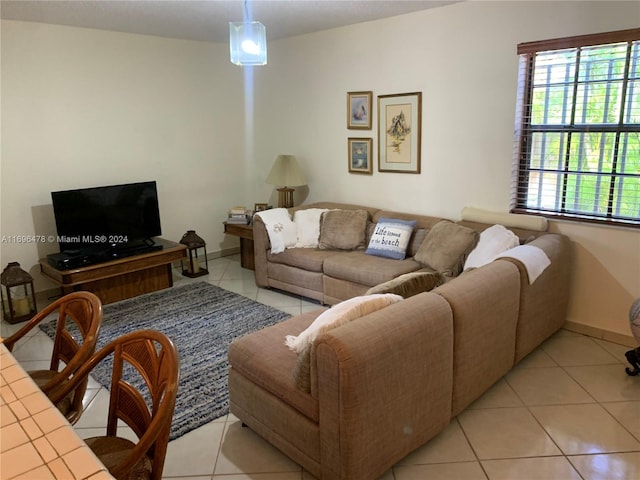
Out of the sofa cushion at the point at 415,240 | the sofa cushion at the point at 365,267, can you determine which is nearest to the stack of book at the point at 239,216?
the sofa cushion at the point at 365,267

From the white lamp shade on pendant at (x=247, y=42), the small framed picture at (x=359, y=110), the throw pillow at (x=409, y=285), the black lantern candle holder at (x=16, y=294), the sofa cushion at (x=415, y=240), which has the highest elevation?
the white lamp shade on pendant at (x=247, y=42)

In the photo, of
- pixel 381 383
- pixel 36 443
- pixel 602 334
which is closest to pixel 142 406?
pixel 36 443

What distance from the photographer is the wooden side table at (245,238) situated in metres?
5.01

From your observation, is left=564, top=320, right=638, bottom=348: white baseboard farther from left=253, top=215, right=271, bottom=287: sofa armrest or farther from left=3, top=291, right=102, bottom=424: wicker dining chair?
left=3, top=291, right=102, bottom=424: wicker dining chair

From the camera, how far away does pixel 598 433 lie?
2449 mm

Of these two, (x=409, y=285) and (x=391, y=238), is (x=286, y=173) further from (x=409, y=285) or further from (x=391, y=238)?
(x=409, y=285)

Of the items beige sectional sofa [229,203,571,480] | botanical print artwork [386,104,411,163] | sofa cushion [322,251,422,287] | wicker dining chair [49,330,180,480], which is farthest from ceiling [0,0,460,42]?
wicker dining chair [49,330,180,480]

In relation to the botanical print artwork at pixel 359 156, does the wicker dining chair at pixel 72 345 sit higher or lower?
lower

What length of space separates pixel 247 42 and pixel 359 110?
2.02 m

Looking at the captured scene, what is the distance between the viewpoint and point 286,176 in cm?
512

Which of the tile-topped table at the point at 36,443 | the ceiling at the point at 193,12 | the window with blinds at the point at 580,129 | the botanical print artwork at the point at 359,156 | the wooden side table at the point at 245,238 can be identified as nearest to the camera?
the tile-topped table at the point at 36,443

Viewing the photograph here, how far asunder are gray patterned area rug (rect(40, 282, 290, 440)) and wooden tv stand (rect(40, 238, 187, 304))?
0.33ft

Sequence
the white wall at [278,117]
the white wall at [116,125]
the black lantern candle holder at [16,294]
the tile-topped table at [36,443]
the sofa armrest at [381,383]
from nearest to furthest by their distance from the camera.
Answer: the tile-topped table at [36,443], the sofa armrest at [381,383], the white wall at [278,117], the black lantern candle holder at [16,294], the white wall at [116,125]

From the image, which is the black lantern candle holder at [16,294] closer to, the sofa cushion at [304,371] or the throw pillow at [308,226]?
the throw pillow at [308,226]
